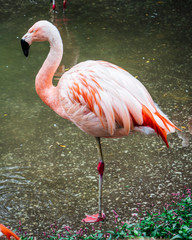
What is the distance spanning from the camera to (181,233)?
A: 2.60 metres

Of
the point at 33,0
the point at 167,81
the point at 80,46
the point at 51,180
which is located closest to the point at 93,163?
the point at 51,180

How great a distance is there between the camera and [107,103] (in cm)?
298

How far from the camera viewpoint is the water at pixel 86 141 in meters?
3.59

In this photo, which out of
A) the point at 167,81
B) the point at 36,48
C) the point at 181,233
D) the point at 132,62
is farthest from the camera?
the point at 36,48

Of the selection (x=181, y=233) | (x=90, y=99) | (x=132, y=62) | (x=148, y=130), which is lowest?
(x=132, y=62)

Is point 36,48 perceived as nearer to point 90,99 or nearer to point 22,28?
point 22,28

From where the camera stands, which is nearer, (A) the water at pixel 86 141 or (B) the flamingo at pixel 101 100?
(B) the flamingo at pixel 101 100

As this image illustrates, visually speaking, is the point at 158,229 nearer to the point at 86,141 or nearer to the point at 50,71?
the point at 50,71

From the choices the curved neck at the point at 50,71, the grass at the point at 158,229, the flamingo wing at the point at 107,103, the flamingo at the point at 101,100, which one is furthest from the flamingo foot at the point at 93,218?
the curved neck at the point at 50,71

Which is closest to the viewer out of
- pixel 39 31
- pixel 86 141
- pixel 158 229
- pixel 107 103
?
pixel 158 229

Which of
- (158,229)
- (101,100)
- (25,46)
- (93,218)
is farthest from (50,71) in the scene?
(158,229)

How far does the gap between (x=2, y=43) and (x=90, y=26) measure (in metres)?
1.90

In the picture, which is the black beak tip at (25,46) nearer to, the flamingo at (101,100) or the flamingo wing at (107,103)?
the flamingo at (101,100)

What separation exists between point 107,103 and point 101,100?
0.05m
